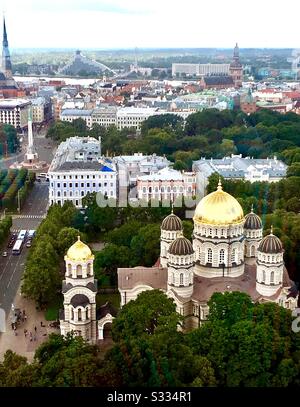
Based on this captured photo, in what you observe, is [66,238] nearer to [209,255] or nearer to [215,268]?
[209,255]

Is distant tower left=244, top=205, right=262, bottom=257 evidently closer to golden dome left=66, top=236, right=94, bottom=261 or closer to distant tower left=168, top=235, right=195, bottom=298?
distant tower left=168, top=235, right=195, bottom=298

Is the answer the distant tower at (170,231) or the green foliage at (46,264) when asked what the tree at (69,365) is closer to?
the green foliage at (46,264)

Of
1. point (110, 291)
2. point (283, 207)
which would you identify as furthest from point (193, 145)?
point (110, 291)

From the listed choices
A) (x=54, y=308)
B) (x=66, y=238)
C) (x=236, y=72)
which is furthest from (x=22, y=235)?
(x=236, y=72)

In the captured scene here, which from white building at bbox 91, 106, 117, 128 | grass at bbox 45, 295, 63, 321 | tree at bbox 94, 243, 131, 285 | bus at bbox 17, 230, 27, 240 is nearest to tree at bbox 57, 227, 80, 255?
tree at bbox 94, 243, 131, 285

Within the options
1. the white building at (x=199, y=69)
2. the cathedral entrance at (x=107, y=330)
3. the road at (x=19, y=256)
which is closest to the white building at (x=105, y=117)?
the road at (x=19, y=256)

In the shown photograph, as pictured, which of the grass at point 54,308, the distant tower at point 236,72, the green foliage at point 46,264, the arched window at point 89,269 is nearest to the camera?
the arched window at point 89,269

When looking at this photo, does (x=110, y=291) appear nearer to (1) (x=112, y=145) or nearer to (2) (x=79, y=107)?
(1) (x=112, y=145)
